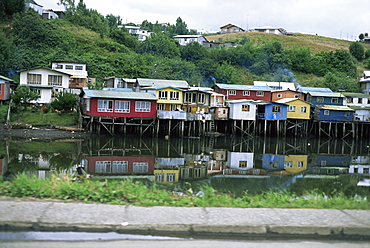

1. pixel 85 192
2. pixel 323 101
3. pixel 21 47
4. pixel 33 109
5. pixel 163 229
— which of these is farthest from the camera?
pixel 21 47

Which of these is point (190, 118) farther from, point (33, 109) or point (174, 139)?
point (33, 109)

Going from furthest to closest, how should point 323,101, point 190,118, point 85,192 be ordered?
point 323,101 < point 190,118 < point 85,192

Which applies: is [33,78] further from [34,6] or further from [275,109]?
[34,6]

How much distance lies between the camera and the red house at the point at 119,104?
39531 mm

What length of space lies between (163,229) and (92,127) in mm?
33877

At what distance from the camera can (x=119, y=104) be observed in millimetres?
40375

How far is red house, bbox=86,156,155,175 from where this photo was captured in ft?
68.9

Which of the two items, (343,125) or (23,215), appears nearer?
(23,215)

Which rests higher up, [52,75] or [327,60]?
[327,60]

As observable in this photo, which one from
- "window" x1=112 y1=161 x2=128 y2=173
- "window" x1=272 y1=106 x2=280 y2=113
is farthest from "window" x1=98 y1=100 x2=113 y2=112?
"window" x1=272 y1=106 x2=280 y2=113

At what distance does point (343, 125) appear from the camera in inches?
1929

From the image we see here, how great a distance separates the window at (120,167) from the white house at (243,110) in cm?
2336

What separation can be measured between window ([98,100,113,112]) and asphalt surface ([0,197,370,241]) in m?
31.7

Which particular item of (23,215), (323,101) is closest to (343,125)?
(323,101)
